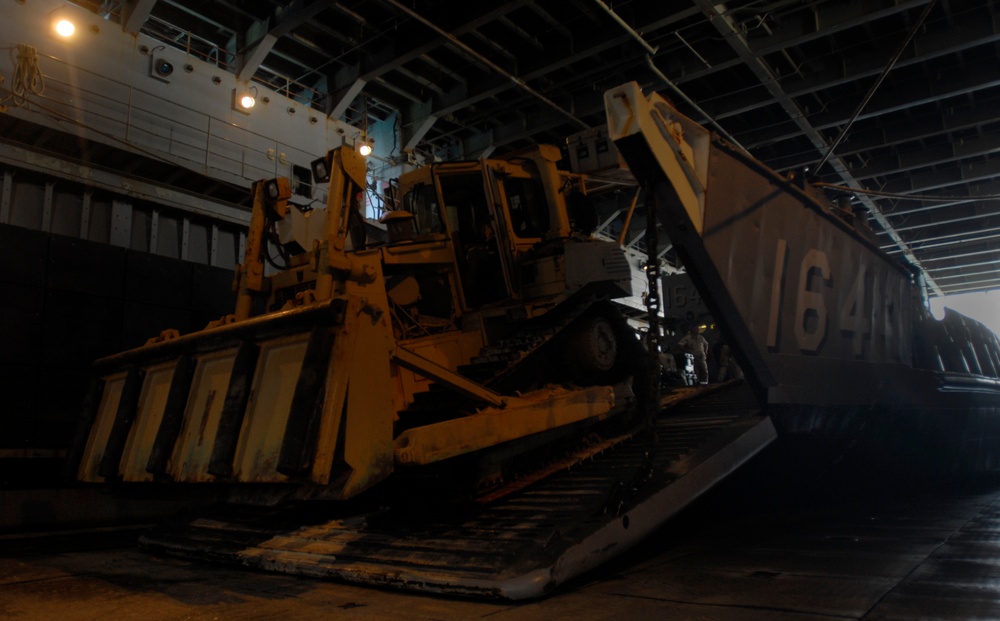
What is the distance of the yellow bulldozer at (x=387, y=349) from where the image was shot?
389 cm

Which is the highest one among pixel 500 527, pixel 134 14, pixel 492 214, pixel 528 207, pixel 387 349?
pixel 134 14

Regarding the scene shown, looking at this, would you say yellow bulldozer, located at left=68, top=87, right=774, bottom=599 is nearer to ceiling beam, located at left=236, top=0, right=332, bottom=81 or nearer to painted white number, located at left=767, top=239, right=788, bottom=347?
painted white number, located at left=767, top=239, right=788, bottom=347

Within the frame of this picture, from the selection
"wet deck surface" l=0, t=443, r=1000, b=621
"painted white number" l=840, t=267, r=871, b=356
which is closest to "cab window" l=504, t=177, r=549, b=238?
"painted white number" l=840, t=267, r=871, b=356

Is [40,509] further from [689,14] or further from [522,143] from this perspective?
[522,143]

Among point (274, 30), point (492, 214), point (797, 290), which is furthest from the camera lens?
point (274, 30)

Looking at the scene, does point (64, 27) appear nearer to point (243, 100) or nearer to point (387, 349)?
point (243, 100)

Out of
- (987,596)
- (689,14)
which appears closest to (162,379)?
(987,596)

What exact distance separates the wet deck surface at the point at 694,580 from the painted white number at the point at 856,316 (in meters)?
1.13

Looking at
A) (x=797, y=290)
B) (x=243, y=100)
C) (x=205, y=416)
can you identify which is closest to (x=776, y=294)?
(x=797, y=290)

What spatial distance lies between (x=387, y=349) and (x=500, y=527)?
4.17 ft

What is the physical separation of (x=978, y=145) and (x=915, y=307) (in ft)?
46.1

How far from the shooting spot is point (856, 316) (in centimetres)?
585

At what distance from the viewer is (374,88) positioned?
16.1 meters

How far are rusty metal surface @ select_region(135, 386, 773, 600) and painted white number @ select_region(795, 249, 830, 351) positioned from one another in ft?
2.37
